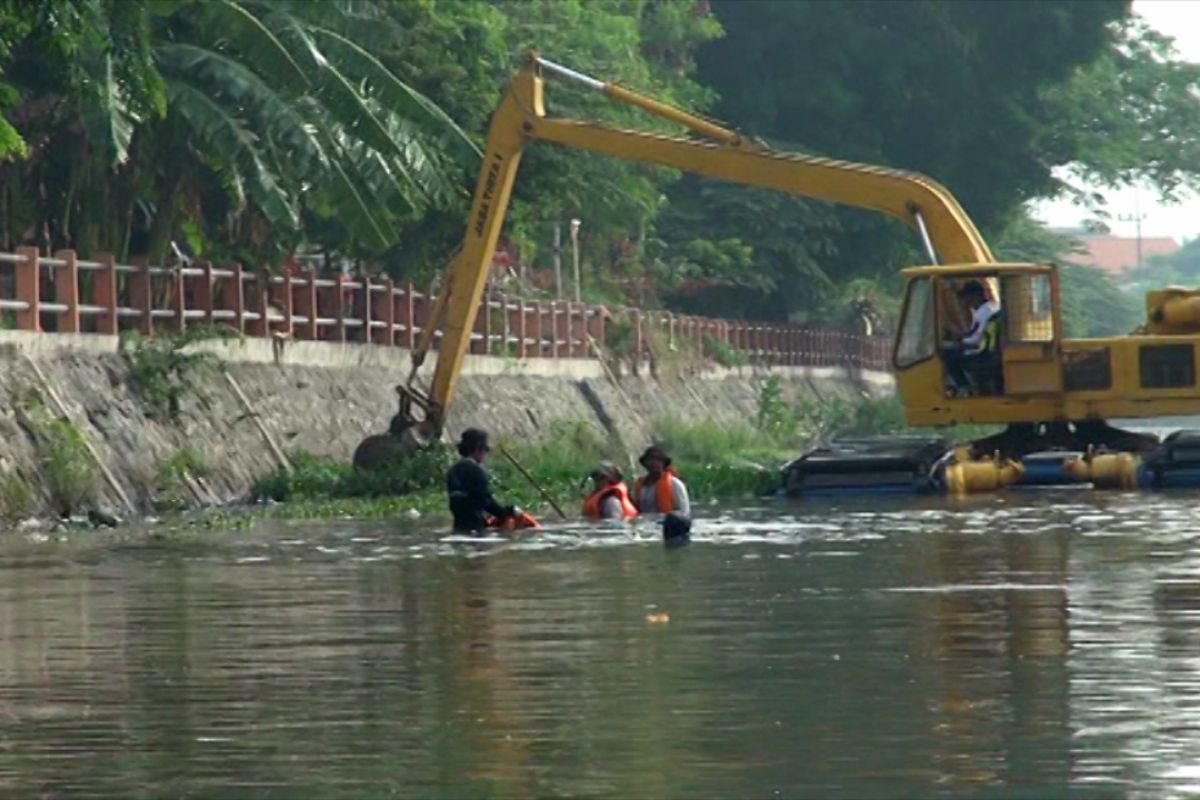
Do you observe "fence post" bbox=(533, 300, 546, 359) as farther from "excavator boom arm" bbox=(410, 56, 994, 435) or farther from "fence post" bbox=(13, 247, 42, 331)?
"fence post" bbox=(13, 247, 42, 331)

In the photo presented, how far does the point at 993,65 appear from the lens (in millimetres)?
76562

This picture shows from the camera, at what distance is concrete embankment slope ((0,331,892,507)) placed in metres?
37.3

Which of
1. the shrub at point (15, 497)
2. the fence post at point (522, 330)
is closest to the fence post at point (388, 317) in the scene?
the fence post at point (522, 330)

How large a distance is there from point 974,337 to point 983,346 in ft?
0.63

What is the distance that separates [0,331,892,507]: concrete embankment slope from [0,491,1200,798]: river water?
941 centimetres

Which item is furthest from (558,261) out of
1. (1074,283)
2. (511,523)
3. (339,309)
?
(1074,283)

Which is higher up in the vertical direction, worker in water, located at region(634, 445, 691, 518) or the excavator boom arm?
the excavator boom arm

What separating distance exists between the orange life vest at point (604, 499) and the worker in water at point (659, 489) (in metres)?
0.27

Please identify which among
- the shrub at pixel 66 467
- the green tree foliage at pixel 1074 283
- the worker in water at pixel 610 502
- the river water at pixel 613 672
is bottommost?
the river water at pixel 613 672

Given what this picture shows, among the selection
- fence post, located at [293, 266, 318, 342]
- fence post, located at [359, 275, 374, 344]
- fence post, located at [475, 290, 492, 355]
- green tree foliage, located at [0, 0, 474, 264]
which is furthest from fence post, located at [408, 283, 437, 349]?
green tree foliage, located at [0, 0, 474, 264]

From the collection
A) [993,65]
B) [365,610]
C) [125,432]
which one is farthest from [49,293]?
[993,65]

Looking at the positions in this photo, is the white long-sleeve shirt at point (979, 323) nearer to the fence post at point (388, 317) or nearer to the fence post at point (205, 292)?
the fence post at point (205, 292)

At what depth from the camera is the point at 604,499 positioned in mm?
31188

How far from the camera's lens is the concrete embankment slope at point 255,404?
37281mm
